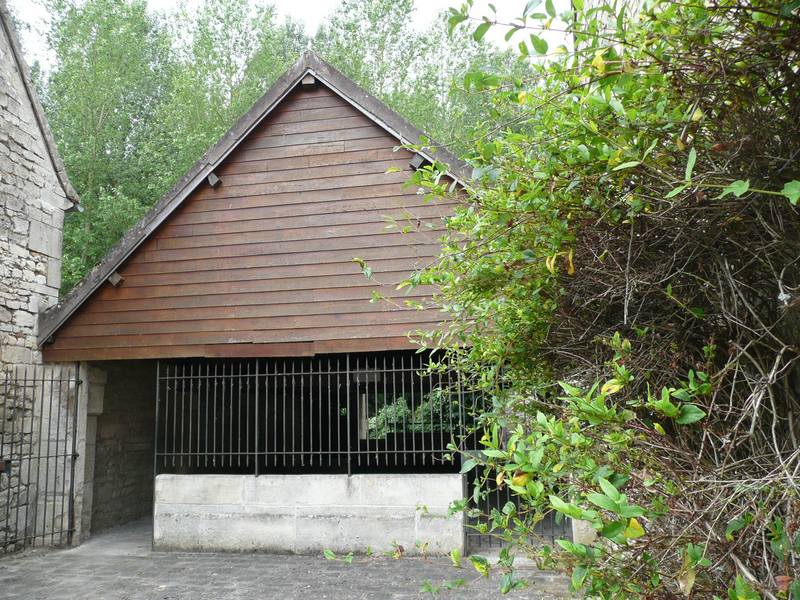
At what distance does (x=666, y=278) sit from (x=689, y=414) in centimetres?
53

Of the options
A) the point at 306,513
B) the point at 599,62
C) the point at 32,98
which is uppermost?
the point at 32,98

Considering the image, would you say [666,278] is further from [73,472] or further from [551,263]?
[73,472]

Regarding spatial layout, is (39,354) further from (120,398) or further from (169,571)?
(169,571)

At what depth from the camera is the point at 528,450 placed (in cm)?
159

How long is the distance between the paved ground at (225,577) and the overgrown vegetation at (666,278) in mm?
3948

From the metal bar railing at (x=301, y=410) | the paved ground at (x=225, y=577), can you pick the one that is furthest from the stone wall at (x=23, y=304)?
the metal bar railing at (x=301, y=410)

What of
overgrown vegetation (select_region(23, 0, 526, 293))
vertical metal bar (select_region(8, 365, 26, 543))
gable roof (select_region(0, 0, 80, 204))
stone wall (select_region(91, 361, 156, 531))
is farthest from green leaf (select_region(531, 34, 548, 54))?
overgrown vegetation (select_region(23, 0, 526, 293))

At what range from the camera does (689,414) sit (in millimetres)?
1396

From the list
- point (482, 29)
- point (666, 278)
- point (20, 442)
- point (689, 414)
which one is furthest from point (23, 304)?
point (689, 414)

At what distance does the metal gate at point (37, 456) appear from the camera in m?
7.77

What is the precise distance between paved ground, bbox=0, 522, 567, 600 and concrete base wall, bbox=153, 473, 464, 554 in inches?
7.6

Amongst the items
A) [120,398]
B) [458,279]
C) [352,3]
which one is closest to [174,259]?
[120,398]

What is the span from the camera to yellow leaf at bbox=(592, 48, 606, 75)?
1525mm

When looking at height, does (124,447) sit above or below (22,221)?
below
